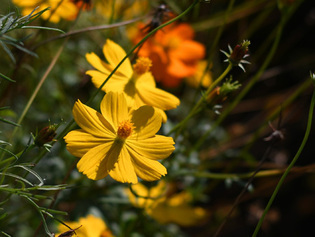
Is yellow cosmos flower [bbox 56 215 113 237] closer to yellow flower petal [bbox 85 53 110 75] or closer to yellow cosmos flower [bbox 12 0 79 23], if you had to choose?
yellow flower petal [bbox 85 53 110 75]

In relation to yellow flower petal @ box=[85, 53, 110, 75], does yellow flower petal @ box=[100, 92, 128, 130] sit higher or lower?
lower

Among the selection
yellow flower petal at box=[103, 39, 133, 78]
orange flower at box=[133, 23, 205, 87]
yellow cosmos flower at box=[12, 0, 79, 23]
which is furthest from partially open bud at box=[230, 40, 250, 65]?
orange flower at box=[133, 23, 205, 87]

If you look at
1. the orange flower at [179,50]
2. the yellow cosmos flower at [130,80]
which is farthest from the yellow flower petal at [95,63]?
the orange flower at [179,50]

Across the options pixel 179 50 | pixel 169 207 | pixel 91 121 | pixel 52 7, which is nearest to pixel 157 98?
pixel 91 121

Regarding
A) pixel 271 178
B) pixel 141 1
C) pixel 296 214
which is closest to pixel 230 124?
pixel 271 178

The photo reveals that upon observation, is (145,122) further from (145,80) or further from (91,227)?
(91,227)

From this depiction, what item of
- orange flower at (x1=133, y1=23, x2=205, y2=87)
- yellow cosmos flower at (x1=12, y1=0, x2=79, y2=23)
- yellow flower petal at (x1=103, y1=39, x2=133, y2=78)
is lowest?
orange flower at (x1=133, y1=23, x2=205, y2=87)
